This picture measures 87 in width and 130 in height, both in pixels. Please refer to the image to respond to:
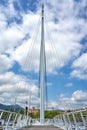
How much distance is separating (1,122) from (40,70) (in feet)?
72.8

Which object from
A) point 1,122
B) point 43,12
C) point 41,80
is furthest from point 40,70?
point 1,122

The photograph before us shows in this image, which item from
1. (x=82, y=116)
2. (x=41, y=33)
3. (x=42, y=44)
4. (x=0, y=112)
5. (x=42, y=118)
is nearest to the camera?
(x=82, y=116)

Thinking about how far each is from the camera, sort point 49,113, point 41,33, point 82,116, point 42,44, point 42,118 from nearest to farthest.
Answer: point 82,116, point 42,118, point 42,44, point 41,33, point 49,113

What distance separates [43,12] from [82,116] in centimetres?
3079

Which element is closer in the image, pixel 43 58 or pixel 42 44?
pixel 43 58

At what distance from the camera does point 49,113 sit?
330 feet

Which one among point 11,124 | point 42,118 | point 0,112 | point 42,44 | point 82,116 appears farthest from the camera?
point 42,44

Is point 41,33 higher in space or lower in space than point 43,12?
lower

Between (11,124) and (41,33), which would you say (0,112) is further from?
(41,33)

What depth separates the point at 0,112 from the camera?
29.9 ft

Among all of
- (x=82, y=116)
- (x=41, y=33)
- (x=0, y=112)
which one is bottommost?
(x=82, y=116)

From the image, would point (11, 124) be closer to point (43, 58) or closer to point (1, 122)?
point (1, 122)

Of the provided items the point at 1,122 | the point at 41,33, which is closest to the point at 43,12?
the point at 41,33

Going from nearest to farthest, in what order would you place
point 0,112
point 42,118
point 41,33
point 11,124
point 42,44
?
point 0,112
point 11,124
point 42,118
point 42,44
point 41,33
